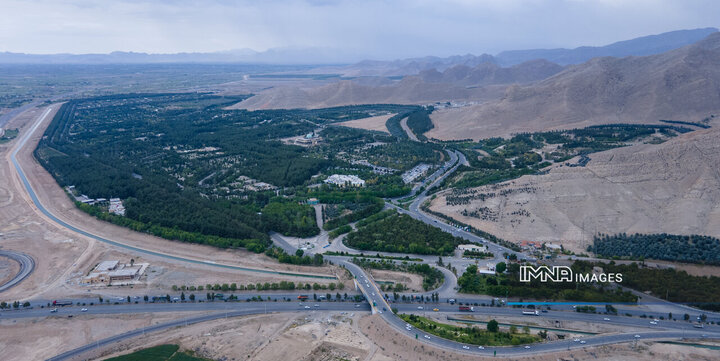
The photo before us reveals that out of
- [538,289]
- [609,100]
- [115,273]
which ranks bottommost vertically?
[115,273]

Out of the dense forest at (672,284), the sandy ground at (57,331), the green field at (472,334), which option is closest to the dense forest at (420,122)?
the dense forest at (672,284)

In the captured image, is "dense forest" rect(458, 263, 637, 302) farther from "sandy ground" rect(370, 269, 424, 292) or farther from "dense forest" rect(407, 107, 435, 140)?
"dense forest" rect(407, 107, 435, 140)

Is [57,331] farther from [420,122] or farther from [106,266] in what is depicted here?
[420,122]

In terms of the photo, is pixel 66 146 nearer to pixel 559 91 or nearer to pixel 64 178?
pixel 64 178

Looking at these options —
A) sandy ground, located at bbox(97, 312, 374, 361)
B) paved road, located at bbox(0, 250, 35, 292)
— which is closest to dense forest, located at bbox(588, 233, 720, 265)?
sandy ground, located at bbox(97, 312, 374, 361)

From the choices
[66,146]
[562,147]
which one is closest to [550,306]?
[562,147]

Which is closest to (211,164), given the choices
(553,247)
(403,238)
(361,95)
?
(403,238)
